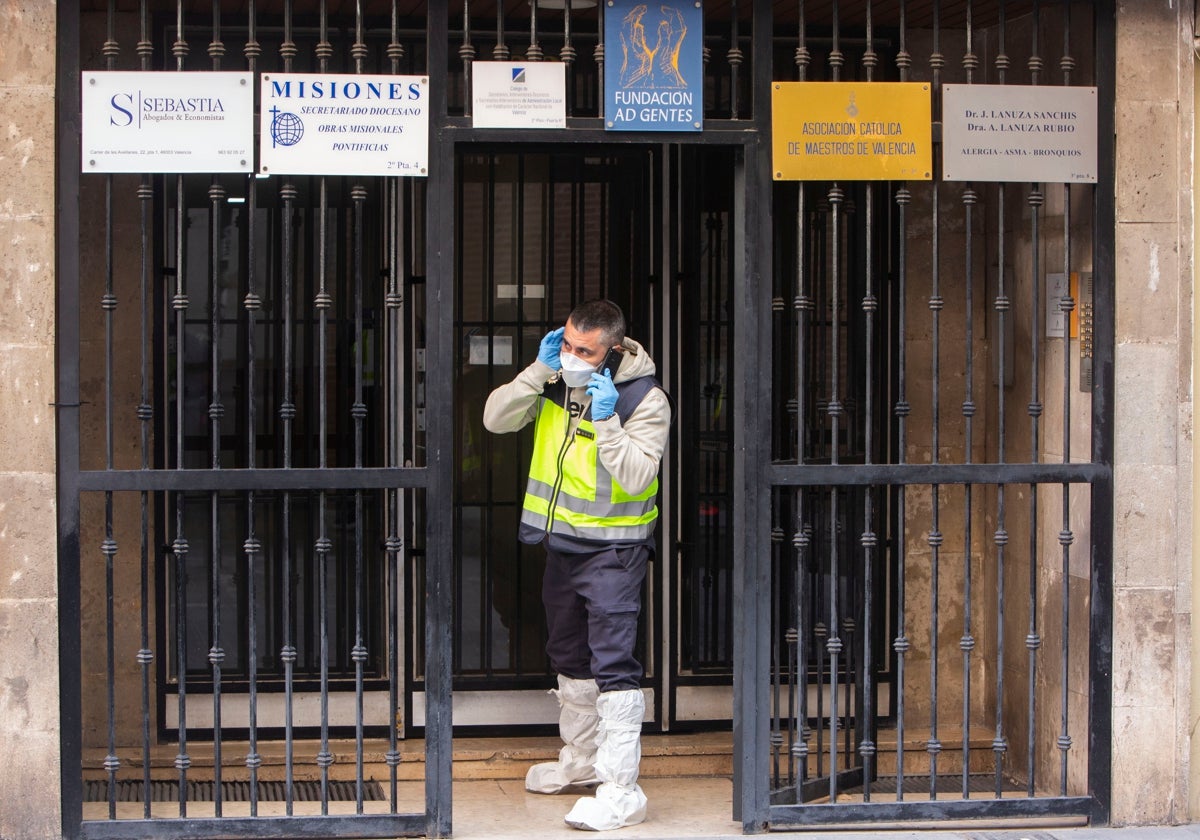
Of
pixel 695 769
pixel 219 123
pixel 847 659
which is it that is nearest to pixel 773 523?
pixel 847 659

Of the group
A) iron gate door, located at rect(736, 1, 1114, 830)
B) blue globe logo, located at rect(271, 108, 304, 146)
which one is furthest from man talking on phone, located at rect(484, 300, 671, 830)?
blue globe logo, located at rect(271, 108, 304, 146)

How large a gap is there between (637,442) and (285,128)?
5.52 ft

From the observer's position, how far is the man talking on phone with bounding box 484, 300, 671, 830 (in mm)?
5438

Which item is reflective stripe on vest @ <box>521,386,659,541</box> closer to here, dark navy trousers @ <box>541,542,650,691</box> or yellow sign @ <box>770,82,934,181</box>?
dark navy trousers @ <box>541,542,650,691</box>

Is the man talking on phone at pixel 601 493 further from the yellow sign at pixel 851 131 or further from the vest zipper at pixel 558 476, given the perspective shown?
the yellow sign at pixel 851 131

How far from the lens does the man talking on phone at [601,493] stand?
544cm

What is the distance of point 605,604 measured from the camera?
5523mm

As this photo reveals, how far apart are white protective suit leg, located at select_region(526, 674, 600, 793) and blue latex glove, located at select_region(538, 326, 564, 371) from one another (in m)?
1.27

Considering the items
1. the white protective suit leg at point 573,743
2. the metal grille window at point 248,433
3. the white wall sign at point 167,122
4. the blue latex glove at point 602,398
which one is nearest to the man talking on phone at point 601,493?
the blue latex glove at point 602,398

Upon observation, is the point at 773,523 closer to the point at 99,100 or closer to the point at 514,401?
the point at 514,401

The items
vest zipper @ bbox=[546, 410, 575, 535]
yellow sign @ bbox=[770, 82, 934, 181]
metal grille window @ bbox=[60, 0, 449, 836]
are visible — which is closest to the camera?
yellow sign @ bbox=[770, 82, 934, 181]

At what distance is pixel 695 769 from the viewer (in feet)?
21.2

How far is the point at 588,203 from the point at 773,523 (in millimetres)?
1634

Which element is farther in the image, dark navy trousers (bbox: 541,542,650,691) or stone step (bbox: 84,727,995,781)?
stone step (bbox: 84,727,995,781)
